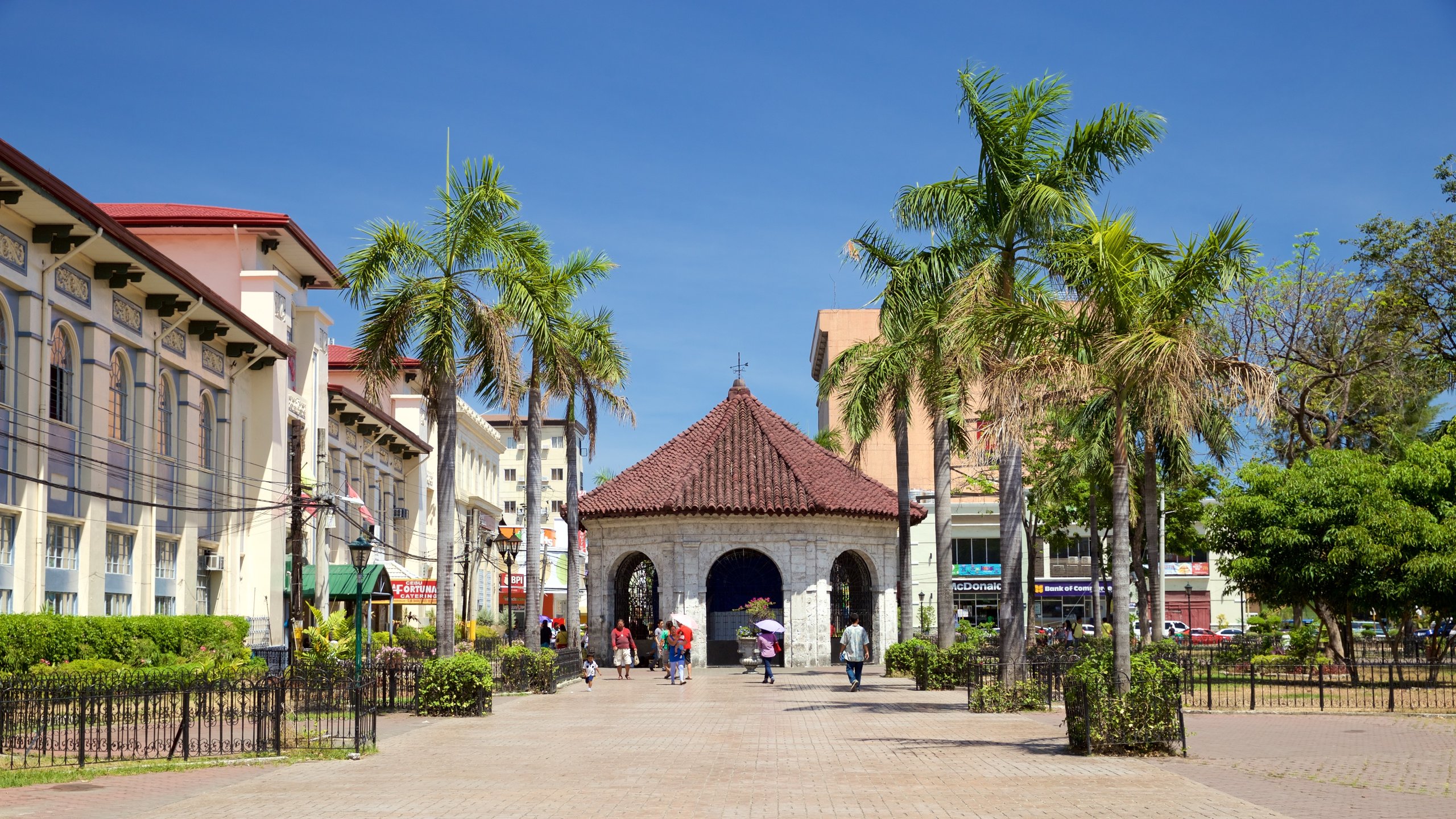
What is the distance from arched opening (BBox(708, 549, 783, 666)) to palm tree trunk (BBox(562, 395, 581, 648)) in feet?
20.0

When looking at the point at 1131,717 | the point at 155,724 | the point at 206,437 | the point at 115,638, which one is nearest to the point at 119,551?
the point at 115,638

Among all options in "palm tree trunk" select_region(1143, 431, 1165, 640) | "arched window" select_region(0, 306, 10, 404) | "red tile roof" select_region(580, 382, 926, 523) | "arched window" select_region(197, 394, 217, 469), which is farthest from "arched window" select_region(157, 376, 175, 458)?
"palm tree trunk" select_region(1143, 431, 1165, 640)

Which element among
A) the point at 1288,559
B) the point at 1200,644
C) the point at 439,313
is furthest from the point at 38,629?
the point at 1200,644

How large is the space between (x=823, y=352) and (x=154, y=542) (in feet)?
253

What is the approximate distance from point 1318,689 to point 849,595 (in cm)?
1906

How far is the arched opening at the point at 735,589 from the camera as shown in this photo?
42875 millimetres

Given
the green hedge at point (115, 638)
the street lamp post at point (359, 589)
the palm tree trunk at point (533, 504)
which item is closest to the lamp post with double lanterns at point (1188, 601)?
the palm tree trunk at point (533, 504)

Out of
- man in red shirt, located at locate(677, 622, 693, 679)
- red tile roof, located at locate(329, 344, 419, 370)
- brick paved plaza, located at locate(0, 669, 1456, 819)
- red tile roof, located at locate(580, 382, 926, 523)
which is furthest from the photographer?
red tile roof, located at locate(329, 344, 419, 370)

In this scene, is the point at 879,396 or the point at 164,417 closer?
the point at 879,396

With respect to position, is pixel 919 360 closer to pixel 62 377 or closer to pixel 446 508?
pixel 446 508

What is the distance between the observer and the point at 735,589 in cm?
4434

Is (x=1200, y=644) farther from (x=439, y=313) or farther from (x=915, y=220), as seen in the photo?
(x=439, y=313)

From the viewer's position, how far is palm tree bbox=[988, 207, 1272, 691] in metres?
16.8

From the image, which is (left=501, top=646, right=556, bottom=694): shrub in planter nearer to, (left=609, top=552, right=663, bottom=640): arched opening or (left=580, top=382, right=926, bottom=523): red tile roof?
(left=580, top=382, right=926, bottom=523): red tile roof
